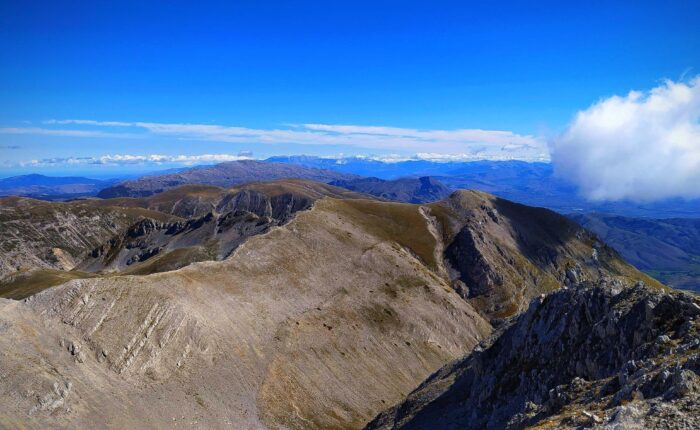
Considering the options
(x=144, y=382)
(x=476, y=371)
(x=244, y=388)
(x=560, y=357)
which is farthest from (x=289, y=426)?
(x=560, y=357)

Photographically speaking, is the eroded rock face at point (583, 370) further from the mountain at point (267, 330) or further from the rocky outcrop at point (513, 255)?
the rocky outcrop at point (513, 255)

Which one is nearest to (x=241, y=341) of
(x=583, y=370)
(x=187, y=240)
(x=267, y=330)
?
(x=267, y=330)

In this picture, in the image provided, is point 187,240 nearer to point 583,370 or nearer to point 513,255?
point 513,255

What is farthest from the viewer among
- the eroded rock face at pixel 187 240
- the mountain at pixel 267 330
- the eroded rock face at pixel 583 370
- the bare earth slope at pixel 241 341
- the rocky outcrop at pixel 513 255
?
the eroded rock face at pixel 187 240

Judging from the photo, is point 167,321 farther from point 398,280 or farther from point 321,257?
point 398,280

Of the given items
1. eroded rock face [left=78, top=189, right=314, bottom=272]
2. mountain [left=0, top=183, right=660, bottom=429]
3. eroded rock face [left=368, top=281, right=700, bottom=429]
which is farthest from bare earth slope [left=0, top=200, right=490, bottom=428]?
eroded rock face [left=78, top=189, right=314, bottom=272]

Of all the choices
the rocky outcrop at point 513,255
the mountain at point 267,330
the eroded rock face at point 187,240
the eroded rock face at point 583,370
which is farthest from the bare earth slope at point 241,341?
the eroded rock face at point 187,240

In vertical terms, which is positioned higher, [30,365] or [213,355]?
[30,365]

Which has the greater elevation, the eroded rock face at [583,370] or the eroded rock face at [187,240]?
the eroded rock face at [583,370]
